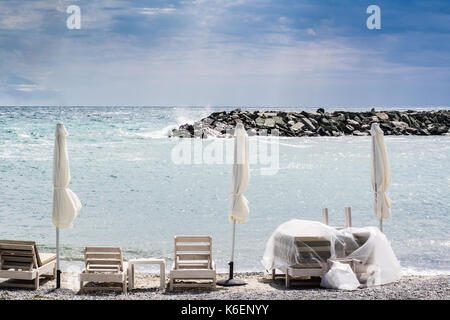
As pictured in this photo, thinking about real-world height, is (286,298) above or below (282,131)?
below

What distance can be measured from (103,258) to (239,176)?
2583 mm

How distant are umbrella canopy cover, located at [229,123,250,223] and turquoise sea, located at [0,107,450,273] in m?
2.31

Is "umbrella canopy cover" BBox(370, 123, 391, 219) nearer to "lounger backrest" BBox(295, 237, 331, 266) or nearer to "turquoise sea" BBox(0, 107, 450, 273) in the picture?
"lounger backrest" BBox(295, 237, 331, 266)

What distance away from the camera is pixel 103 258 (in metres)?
9.38

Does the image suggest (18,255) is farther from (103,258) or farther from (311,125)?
(311,125)

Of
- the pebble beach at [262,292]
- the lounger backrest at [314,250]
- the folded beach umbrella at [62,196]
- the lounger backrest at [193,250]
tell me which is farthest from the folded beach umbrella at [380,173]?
the folded beach umbrella at [62,196]

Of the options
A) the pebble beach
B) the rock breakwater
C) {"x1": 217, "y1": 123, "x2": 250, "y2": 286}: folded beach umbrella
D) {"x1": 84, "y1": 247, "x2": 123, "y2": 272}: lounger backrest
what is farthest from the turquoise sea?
the rock breakwater

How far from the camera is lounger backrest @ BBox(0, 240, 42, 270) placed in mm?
9203

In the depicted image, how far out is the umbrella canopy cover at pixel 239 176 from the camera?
31.3ft

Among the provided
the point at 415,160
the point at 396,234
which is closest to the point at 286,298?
the point at 396,234

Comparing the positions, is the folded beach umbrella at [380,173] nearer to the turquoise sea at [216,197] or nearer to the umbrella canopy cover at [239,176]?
the turquoise sea at [216,197]

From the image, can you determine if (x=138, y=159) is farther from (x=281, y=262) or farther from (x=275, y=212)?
(x=281, y=262)

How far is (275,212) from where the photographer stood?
59.0ft
